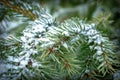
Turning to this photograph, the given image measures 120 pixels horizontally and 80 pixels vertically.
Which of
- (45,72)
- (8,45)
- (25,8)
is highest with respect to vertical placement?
(25,8)

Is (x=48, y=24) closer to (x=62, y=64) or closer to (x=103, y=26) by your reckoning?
(x=62, y=64)

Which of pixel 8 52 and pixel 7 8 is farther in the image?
pixel 7 8

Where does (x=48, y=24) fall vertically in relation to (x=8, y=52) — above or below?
above

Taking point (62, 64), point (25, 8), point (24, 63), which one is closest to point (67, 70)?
point (62, 64)

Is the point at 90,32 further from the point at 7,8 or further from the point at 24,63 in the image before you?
the point at 7,8

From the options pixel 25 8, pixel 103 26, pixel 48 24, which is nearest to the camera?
Result: pixel 48 24

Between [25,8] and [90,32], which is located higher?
→ [25,8]

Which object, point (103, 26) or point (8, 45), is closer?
point (8, 45)

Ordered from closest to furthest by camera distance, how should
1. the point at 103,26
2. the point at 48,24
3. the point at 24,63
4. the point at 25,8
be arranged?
the point at 24,63 < the point at 48,24 < the point at 25,8 < the point at 103,26

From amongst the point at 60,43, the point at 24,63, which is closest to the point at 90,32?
the point at 60,43
